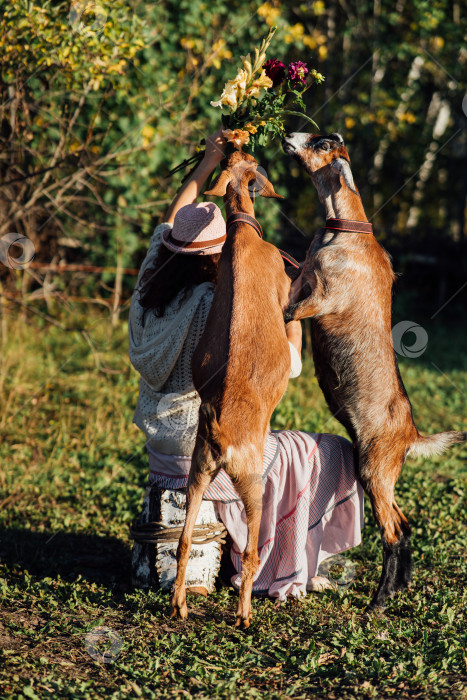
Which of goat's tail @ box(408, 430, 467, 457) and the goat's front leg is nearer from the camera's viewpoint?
the goat's front leg

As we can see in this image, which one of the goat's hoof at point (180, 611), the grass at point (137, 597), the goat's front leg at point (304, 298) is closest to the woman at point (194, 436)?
the goat's front leg at point (304, 298)

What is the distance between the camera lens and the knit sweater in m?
3.24

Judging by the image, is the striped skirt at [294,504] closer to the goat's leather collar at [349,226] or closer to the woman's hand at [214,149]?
the goat's leather collar at [349,226]

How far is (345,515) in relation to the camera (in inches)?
141

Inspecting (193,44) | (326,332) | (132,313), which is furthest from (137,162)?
(326,332)

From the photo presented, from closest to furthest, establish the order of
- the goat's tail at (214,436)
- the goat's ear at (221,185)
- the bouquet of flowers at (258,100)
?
1. the goat's tail at (214,436)
2. the goat's ear at (221,185)
3. the bouquet of flowers at (258,100)

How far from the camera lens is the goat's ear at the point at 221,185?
2.90m

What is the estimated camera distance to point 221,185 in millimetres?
2932

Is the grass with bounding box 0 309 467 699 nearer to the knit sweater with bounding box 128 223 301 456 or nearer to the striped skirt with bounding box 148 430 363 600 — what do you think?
the striped skirt with bounding box 148 430 363 600

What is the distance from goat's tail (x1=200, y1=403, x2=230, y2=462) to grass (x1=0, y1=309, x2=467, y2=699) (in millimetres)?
889

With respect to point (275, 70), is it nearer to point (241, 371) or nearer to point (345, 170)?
point (345, 170)

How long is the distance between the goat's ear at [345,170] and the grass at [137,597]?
80.8 inches

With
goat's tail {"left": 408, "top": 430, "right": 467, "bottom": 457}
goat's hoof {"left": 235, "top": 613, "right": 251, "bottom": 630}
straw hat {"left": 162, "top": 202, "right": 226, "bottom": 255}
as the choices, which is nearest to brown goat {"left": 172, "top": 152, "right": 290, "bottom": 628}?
goat's hoof {"left": 235, "top": 613, "right": 251, "bottom": 630}

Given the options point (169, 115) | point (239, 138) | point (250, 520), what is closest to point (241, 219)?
point (239, 138)
